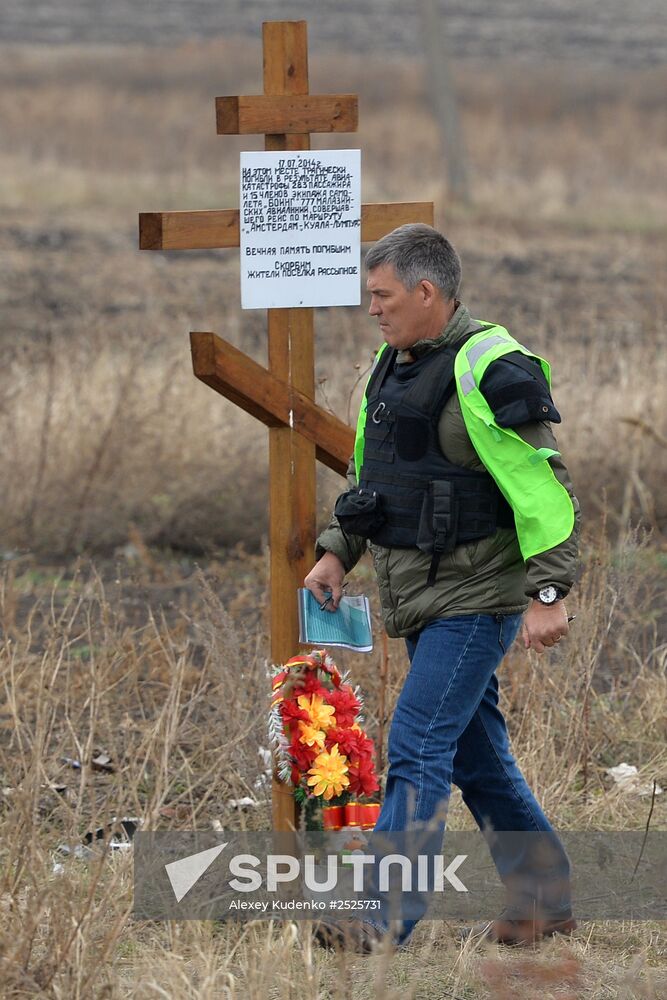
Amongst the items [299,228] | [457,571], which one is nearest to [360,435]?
[457,571]

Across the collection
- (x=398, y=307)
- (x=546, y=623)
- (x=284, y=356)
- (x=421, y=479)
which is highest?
(x=398, y=307)

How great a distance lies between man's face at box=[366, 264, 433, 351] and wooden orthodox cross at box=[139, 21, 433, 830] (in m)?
0.43

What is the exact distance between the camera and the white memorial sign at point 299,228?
401 cm

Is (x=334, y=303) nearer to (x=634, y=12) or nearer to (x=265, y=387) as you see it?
(x=265, y=387)

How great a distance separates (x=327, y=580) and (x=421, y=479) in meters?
0.48

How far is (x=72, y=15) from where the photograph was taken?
37875mm

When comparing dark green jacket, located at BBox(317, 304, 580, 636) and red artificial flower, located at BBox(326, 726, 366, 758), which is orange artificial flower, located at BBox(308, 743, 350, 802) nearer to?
red artificial flower, located at BBox(326, 726, 366, 758)

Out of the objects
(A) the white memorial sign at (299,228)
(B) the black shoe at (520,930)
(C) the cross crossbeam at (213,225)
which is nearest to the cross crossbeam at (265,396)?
(A) the white memorial sign at (299,228)

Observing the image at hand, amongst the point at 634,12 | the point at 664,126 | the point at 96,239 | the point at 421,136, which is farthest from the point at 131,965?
the point at 634,12

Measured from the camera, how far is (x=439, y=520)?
3625 millimetres

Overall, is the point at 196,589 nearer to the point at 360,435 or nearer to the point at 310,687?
the point at 310,687

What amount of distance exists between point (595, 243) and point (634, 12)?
84.3ft

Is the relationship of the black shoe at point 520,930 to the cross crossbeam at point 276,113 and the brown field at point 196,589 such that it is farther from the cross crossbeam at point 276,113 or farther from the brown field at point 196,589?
the cross crossbeam at point 276,113

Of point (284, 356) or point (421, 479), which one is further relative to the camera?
point (284, 356)
